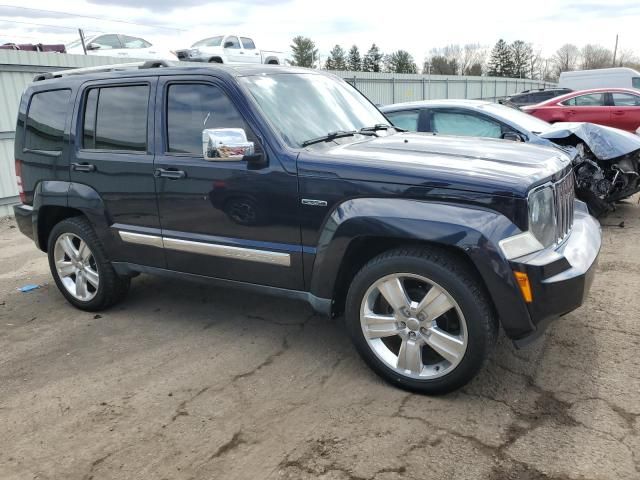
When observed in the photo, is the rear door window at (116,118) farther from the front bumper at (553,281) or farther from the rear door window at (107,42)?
the rear door window at (107,42)

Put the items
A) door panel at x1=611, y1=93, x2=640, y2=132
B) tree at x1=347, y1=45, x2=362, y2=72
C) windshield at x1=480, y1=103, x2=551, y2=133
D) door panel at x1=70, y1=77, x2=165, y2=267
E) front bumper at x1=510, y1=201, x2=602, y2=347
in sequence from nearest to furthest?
1. front bumper at x1=510, y1=201, x2=602, y2=347
2. door panel at x1=70, y1=77, x2=165, y2=267
3. windshield at x1=480, y1=103, x2=551, y2=133
4. door panel at x1=611, y1=93, x2=640, y2=132
5. tree at x1=347, y1=45, x2=362, y2=72

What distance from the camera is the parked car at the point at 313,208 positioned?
9.62 ft

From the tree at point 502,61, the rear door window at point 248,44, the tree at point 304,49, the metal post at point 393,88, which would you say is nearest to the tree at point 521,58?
the tree at point 502,61

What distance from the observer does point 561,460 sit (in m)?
2.57

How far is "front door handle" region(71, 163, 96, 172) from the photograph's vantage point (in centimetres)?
432

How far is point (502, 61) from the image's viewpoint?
7931cm

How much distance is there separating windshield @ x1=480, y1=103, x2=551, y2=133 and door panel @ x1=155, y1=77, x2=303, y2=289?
4380 mm

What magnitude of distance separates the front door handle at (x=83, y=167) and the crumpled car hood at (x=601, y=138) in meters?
5.22

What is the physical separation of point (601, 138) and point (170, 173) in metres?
5.40

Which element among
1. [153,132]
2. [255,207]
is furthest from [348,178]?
[153,132]

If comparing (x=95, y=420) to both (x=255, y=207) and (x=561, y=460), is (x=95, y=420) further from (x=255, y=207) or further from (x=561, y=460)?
(x=561, y=460)

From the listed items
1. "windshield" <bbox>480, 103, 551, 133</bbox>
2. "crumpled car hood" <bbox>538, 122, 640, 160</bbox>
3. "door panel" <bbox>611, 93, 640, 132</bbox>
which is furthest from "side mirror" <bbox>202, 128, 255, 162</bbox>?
"door panel" <bbox>611, 93, 640, 132</bbox>

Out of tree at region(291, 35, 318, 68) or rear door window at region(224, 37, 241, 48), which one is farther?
tree at region(291, 35, 318, 68)

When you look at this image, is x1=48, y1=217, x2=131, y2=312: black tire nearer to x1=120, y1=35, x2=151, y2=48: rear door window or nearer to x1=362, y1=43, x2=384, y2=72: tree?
x1=120, y1=35, x2=151, y2=48: rear door window
